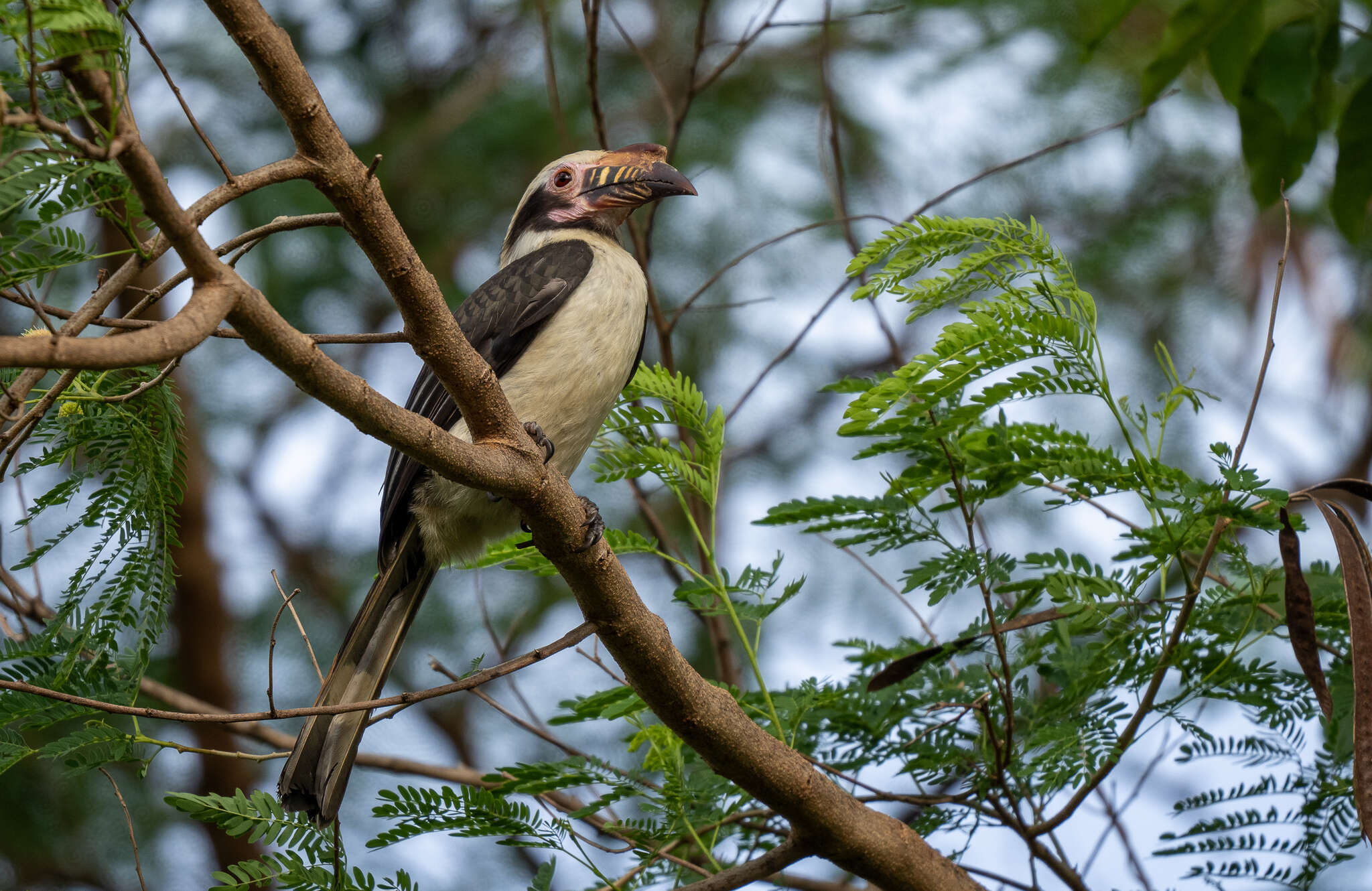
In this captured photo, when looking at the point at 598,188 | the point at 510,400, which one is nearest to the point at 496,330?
the point at 510,400

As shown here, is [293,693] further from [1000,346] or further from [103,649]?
[1000,346]

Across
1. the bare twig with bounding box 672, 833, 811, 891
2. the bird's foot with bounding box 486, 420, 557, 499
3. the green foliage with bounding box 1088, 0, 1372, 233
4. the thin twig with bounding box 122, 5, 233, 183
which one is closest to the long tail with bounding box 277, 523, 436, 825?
the bird's foot with bounding box 486, 420, 557, 499

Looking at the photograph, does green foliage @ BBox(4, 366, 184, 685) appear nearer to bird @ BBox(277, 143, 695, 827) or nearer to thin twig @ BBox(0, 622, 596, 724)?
thin twig @ BBox(0, 622, 596, 724)

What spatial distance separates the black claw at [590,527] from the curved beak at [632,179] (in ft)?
4.82

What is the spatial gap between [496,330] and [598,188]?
2.65ft

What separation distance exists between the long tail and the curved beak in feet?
4.15

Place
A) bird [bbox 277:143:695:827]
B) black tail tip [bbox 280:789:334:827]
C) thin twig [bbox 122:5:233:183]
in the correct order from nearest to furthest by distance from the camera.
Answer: thin twig [bbox 122:5:233:183]
black tail tip [bbox 280:789:334:827]
bird [bbox 277:143:695:827]

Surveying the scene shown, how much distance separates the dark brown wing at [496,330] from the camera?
3133 millimetres

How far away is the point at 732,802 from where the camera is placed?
2.66 metres

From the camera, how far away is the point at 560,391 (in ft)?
10.0

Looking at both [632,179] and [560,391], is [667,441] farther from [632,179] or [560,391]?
[632,179]

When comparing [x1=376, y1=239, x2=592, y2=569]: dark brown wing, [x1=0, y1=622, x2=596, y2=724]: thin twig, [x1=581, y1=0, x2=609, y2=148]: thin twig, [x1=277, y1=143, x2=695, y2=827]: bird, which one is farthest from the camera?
[x1=581, y1=0, x2=609, y2=148]: thin twig

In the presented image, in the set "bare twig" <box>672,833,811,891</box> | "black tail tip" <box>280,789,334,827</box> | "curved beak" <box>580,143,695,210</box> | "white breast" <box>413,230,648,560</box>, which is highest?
"curved beak" <box>580,143,695,210</box>

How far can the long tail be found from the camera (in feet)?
8.44
